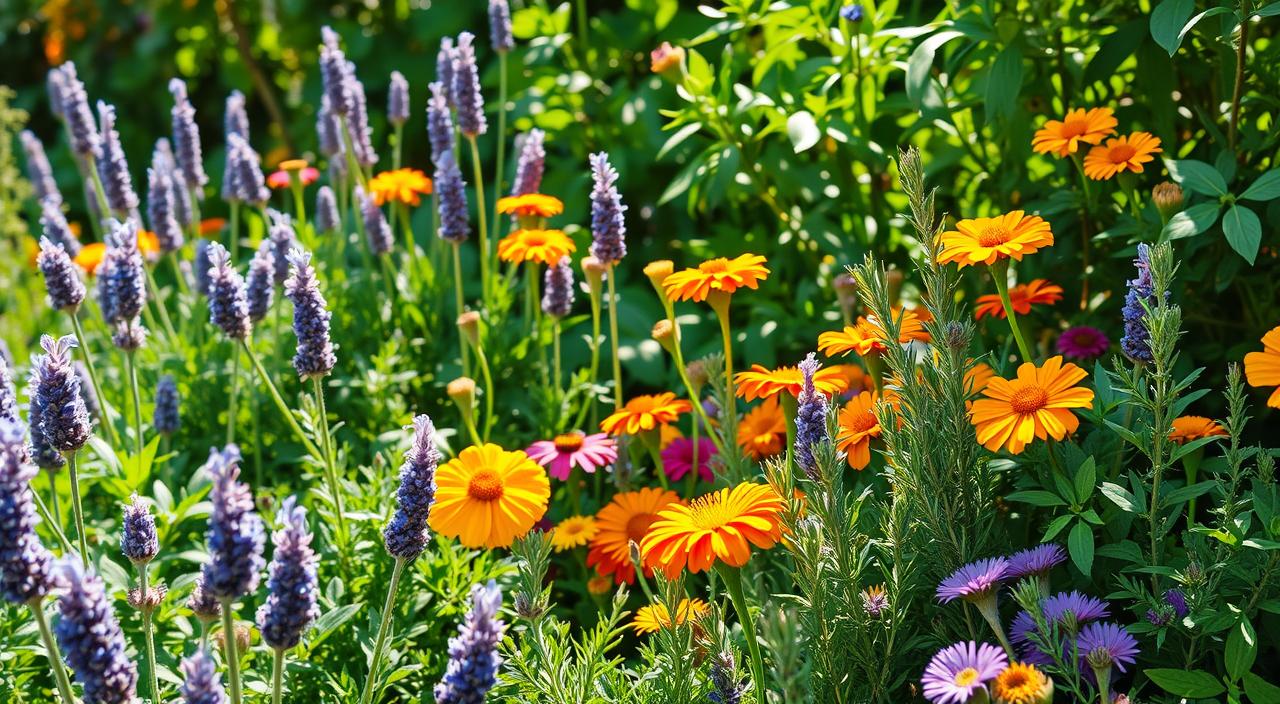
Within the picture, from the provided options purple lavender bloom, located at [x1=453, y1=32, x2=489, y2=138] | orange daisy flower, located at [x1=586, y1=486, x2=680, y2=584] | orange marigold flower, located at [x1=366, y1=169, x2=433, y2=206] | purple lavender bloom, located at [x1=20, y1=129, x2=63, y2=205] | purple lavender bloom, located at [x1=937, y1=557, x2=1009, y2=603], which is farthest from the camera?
purple lavender bloom, located at [x1=20, y1=129, x2=63, y2=205]

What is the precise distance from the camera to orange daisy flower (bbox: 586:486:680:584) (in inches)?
80.3

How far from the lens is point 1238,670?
1.47m

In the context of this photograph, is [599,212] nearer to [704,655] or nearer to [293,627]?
[704,655]

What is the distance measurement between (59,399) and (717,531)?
925 mm

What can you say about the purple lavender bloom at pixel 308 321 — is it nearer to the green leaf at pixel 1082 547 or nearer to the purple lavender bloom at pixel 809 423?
the purple lavender bloom at pixel 809 423

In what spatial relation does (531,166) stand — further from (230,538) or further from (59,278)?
(230,538)

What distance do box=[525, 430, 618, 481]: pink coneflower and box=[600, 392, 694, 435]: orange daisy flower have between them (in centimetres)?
5

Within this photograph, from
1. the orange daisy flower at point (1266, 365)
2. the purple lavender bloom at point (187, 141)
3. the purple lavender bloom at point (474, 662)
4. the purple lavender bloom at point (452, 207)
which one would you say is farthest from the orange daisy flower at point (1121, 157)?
the purple lavender bloom at point (187, 141)

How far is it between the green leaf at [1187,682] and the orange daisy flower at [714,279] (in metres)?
0.86

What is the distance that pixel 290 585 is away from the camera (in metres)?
1.25

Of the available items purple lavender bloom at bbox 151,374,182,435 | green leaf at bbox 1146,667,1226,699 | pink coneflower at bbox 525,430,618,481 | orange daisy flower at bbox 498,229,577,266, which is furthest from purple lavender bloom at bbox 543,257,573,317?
green leaf at bbox 1146,667,1226,699

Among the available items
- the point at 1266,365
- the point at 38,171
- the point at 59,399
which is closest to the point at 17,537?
the point at 59,399

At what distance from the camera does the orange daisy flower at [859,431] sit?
1884 millimetres

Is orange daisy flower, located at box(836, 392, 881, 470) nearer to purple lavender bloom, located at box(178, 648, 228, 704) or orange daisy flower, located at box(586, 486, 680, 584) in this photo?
orange daisy flower, located at box(586, 486, 680, 584)
